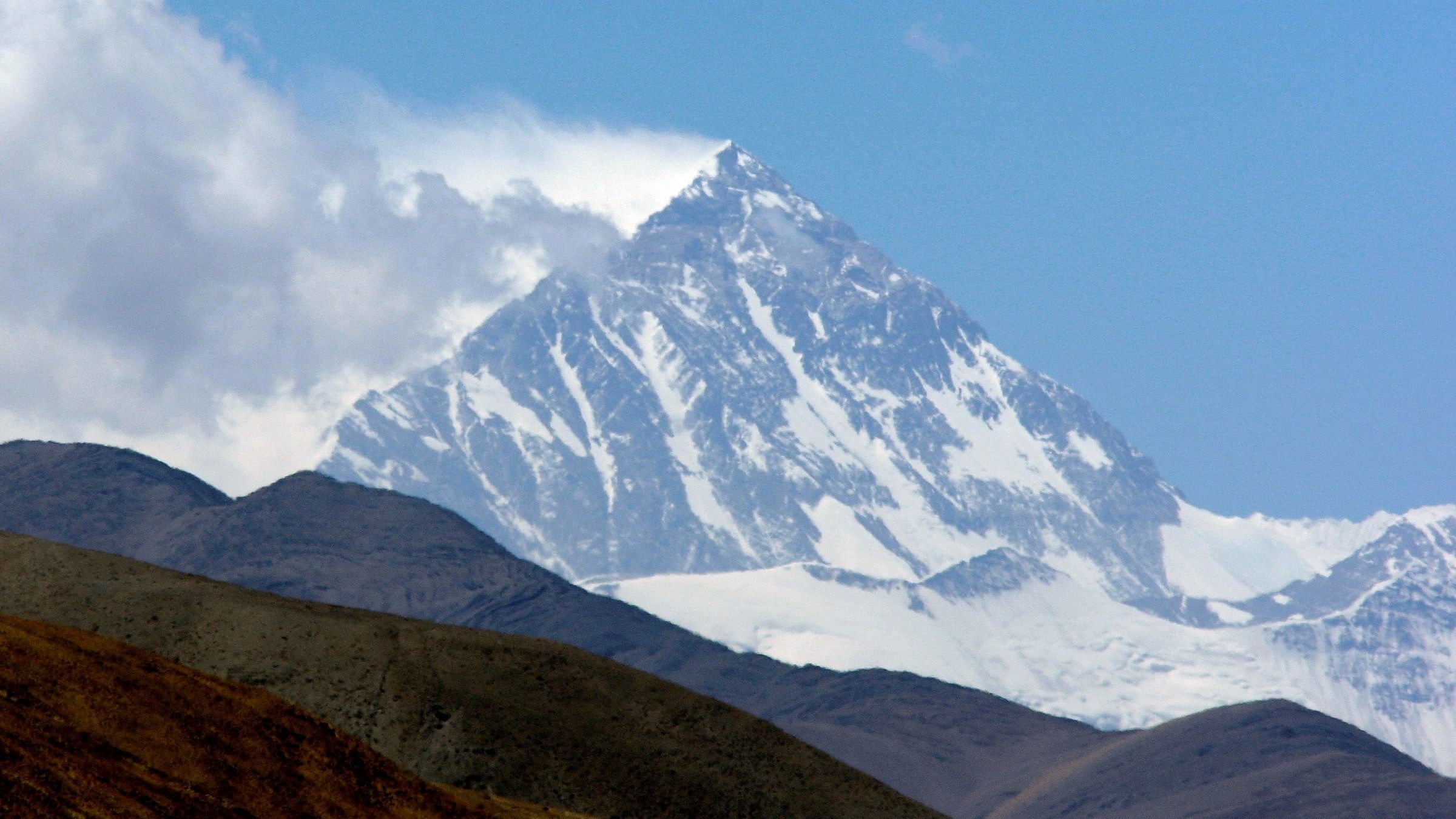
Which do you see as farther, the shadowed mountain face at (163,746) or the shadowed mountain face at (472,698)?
the shadowed mountain face at (472,698)

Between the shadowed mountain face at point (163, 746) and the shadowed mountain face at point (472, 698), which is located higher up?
the shadowed mountain face at point (472, 698)

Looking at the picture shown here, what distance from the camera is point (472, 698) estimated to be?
Result: 130000 millimetres

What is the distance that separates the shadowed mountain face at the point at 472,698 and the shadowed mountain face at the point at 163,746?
31240 millimetres

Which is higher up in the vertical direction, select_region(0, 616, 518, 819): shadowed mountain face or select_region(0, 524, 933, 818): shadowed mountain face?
select_region(0, 524, 933, 818): shadowed mountain face

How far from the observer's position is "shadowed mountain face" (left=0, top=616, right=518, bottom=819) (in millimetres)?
67438

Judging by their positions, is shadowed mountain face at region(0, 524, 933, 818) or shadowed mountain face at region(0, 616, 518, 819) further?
shadowed mountain face at region(0, 524, 933, 818)

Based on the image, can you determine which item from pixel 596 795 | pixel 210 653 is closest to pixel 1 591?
pixel 210 653

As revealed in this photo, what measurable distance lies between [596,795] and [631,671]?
669 inches

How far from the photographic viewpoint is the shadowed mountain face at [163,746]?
67.4 meters

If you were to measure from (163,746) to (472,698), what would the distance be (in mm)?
51634

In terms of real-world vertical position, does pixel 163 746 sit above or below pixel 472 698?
below

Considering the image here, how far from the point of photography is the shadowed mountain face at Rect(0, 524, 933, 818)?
125 metres

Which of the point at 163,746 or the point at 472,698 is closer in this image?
the point at 163,746

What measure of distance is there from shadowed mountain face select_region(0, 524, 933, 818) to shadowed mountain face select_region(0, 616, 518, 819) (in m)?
31.2
